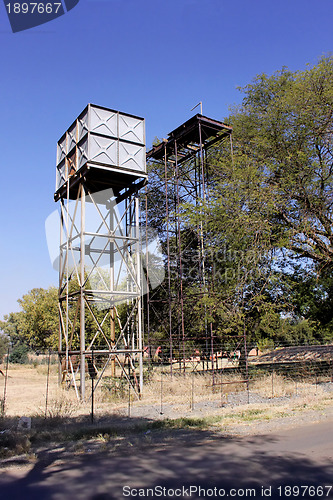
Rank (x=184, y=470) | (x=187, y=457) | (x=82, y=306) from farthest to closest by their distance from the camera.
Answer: (x=82, y=306) < (x=187, y=457) < (x=184, y=470)

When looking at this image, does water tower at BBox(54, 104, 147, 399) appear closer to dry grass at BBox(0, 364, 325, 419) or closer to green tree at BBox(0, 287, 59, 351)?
dry grass at BBox(0, 364, 325, 419)

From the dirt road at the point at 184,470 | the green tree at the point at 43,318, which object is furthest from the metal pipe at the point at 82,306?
the green tree at the point at 43,318

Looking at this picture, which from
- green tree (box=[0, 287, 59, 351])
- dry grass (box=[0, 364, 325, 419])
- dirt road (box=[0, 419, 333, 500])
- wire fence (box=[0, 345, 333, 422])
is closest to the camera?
dirt road (box=[0, 419, 333, 500])

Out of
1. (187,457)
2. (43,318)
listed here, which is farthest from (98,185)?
(43,318)

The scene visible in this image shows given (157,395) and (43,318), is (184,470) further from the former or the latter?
(43,318)

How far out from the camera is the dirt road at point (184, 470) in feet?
16.4

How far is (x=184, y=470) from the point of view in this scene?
5859mm

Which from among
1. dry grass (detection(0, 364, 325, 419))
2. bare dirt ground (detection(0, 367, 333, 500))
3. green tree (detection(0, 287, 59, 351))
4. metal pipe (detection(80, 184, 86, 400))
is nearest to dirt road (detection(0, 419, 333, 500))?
bare dirt ground (detection(0, 367, 333, 500))

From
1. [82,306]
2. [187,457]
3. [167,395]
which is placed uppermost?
[82,306]

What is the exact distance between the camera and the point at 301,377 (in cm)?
1900

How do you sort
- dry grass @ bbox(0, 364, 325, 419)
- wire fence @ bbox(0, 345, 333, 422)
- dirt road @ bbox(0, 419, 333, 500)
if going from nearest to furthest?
dirt road @ bbox(0, 419, 333, 500)
wire fence @ bbox(0, 345, 333, 422)
dry grass @ bbox(0, 364, 325, 419)

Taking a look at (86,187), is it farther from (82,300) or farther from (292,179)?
(292,179)

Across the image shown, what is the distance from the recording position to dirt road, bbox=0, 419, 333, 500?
4.99m

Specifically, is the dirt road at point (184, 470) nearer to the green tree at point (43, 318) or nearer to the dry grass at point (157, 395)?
the dry grass at point (157, 395)
